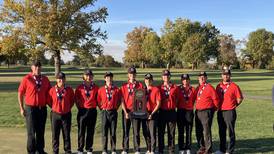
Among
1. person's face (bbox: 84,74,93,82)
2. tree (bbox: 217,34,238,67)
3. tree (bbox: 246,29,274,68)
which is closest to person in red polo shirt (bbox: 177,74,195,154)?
person's face (bbox: 84,74,93,82)

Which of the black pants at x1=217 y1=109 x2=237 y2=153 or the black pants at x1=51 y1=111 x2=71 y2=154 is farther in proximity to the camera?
the black pants at x1=217 y1=109 x2=237 y2=153

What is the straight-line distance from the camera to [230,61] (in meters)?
116

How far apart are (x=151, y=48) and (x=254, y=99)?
86.3m

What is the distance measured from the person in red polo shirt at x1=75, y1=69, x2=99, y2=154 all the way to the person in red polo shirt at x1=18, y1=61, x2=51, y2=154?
798 millimetres

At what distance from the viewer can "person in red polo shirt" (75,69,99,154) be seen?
9602mm

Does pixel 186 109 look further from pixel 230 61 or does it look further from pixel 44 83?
pixel 230 61

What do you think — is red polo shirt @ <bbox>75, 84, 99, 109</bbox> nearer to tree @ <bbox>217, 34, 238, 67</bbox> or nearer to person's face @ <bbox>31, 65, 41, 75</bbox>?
person's face @ <bbox>31, 65, 41, 75</bbox>

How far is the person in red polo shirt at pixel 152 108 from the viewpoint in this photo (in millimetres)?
9500

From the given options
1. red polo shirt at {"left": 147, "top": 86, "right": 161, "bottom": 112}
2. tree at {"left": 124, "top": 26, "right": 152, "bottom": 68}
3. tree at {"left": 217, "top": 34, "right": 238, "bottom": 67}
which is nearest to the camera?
red polo shirt at {"left": 147, "top": 86, "right": 161, "bottom": 112}

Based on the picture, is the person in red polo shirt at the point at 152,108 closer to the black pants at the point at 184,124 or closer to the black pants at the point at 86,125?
the black pants at the point at 184,124

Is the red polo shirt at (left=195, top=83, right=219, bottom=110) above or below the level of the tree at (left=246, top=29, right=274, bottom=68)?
below

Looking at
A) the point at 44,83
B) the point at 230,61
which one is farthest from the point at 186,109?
the point at 230,61

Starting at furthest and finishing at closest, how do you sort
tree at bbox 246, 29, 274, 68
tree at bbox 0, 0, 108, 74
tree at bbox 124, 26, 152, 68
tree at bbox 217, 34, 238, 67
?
tree at bbox 124, 26, 152, 68 < tree at bbox 246, 29, 274, 68 < tree at bbox 217, 34, 238, 67 < tree at bbox 0, 0, 108, 74

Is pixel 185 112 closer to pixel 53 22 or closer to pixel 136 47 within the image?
pixel 53 22
